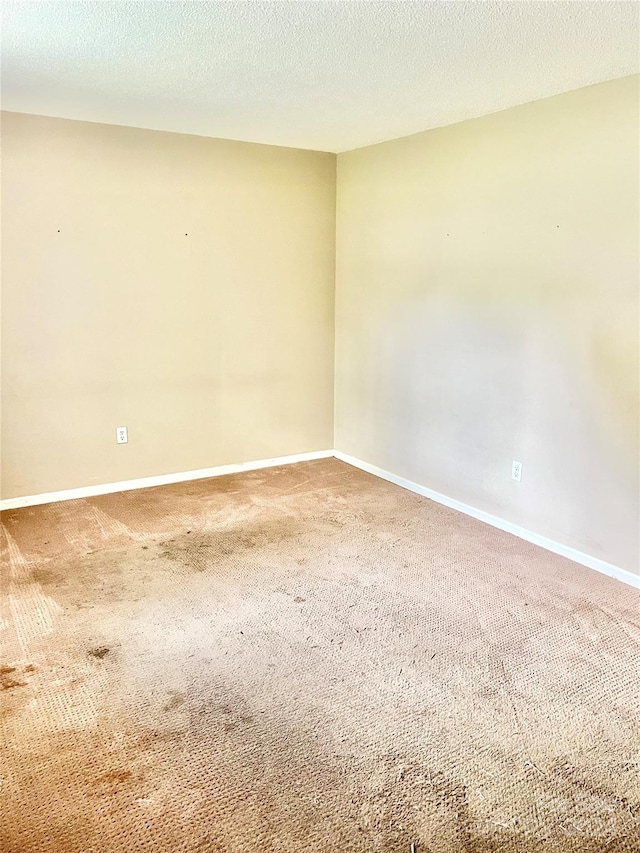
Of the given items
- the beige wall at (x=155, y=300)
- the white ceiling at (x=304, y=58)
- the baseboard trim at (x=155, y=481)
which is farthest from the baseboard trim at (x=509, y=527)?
the white ceiling at (x=304, y=58)

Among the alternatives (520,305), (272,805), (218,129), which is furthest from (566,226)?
(272,805)

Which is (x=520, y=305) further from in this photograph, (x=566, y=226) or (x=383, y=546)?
(x=383, y=546)

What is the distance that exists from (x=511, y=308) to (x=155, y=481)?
255 centimetres

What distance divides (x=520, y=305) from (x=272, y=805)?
103 inches

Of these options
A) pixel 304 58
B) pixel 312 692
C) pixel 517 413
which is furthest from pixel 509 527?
pixel 304 58

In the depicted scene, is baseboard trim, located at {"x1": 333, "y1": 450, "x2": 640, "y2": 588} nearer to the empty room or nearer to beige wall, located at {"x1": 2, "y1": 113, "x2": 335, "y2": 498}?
the empty room

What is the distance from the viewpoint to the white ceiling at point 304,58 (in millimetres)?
2033

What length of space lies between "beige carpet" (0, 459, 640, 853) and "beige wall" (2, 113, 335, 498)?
0.77 metres

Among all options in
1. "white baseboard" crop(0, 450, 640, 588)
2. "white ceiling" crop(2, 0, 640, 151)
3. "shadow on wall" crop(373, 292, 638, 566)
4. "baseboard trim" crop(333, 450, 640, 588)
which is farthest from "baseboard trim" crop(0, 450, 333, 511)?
"white ceiling" crop(2, 0, 640, 151)

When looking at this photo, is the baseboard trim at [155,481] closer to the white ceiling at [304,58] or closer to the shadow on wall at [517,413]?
the shadow on wall at [517,413]

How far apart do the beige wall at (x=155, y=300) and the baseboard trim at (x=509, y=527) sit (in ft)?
2.28

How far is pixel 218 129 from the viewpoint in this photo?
373cm

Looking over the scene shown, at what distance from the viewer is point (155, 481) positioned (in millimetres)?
4191

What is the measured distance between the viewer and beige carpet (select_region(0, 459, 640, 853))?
62.7 inches
